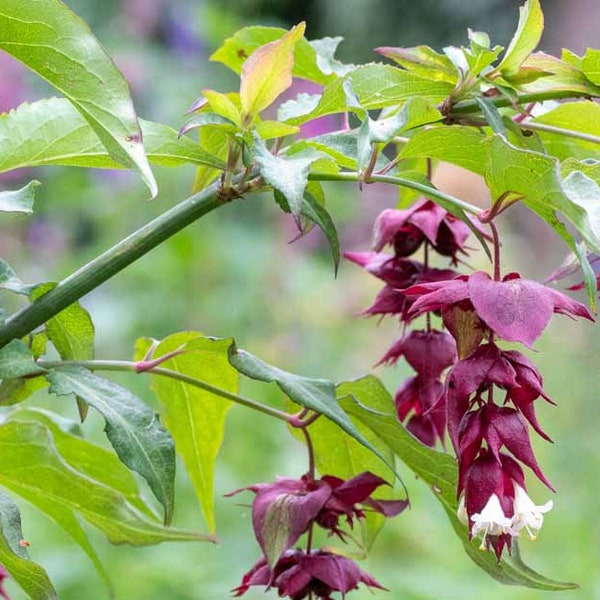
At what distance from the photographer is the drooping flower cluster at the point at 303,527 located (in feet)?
1.88

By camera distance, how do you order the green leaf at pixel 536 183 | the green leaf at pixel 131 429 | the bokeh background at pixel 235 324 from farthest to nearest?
the bokeh background at pixel 235 324
the green leaf at pixel 131 429
the green leaf at pixel 536 183

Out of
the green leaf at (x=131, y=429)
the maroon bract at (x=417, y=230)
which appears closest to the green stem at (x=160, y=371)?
the green leaf at (x=131, y=429)

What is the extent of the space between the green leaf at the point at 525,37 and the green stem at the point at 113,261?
0.53 feet

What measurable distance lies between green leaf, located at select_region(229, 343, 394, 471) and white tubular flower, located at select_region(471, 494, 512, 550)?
77 millimetres

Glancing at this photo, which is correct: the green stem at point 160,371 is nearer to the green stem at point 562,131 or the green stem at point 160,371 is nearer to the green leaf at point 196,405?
the green leaf at point 196,405

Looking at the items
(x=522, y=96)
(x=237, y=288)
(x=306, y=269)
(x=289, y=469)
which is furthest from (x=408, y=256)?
(x=306, y=269)

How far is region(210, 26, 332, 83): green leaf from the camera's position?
0.69m

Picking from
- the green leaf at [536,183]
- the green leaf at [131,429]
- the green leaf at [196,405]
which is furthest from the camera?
the green leaf at [196,405]

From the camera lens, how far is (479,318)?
1.64 feet

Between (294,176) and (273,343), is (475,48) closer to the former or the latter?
(294,176)

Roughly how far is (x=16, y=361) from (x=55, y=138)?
118 mm

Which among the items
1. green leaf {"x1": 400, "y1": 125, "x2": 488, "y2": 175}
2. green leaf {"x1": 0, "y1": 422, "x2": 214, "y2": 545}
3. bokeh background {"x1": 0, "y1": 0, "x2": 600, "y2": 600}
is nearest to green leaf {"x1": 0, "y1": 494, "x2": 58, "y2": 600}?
green leaf {"x1": 0, "y1": 422, "x2": 214, "y2": 545}

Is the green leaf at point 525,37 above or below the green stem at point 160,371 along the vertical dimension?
above

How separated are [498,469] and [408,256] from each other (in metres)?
0.19
